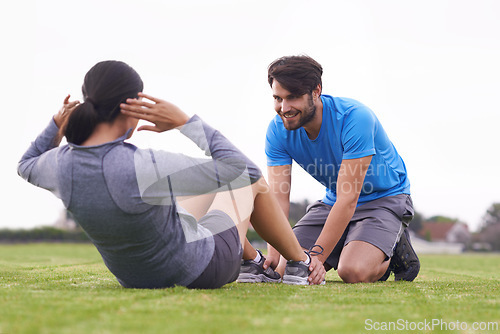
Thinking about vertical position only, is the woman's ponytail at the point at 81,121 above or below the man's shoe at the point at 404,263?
above

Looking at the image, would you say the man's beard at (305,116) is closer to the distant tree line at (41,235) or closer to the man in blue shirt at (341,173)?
the man in blue shirt at (341,173)

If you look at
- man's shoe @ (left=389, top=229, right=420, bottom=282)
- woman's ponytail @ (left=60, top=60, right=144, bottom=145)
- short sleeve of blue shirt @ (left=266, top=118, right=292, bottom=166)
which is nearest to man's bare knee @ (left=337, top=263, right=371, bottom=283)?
man's shoe @ (left=389, top=229, right=420, bottom=282)

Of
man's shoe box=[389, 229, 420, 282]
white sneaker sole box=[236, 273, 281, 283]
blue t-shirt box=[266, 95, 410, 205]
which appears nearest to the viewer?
white sneaker sole box=[236, 273, 281, 283]

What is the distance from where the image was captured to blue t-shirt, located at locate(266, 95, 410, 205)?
14.1 ft

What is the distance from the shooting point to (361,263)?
418 cm

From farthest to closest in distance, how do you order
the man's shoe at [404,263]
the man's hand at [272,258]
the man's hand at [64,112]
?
the man's shoe at [404,263]
the man's hand at [272,258]
the man's hand at [64,112]

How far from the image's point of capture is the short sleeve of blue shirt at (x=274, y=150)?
4786 millimetres

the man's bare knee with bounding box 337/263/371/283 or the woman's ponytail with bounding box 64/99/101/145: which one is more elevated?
the woman's ponytail with bounding box 64/99/101/145

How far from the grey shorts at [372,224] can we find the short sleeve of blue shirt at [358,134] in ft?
2.46

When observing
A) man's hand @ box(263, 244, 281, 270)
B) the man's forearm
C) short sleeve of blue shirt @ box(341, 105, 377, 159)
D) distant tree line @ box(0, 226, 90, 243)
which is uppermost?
short sleeve of blue shirt @ box(341, 105, 377, 159)

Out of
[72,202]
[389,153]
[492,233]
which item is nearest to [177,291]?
[72,202]

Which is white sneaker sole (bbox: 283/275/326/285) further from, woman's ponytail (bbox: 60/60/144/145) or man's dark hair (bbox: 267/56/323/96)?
woman's ponytail (bbox: 60/60/144/145)

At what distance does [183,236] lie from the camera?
2.74m

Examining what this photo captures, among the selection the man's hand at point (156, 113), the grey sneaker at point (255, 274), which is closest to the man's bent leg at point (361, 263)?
the grey sneaker at point (255, 274)
